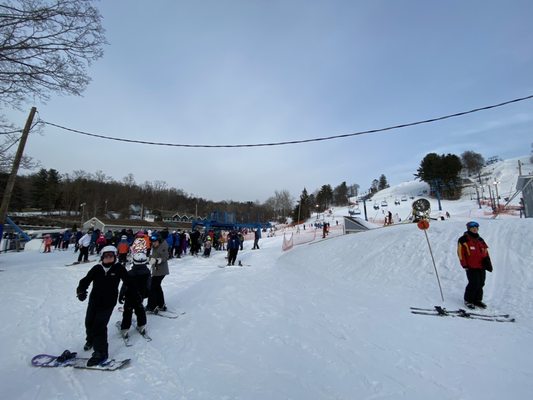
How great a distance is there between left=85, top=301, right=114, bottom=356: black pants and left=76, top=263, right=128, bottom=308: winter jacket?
0.08 m

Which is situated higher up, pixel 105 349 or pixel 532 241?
pixel 532 241

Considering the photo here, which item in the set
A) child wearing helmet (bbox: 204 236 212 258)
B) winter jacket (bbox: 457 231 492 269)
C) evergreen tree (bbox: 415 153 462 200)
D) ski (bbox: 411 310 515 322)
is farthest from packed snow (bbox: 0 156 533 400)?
evergreen tree (bbox: 415 153 462 200)

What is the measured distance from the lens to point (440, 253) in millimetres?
11508

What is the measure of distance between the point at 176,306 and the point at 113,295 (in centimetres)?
311

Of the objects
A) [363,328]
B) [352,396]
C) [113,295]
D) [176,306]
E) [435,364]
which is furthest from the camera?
[176,306]

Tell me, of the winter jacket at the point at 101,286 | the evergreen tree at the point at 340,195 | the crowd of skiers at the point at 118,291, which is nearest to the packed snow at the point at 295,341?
the crowd of skiers at the point at 118,291

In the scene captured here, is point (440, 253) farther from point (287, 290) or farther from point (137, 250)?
point (137, 250)

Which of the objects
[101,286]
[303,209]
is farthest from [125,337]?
[303,209]

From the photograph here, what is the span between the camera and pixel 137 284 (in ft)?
18.4

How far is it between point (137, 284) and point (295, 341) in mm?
3066

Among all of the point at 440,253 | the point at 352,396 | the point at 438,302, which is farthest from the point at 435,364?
the point at 440,253

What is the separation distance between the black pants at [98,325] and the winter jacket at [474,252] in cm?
767

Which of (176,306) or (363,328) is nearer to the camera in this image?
(363,328)

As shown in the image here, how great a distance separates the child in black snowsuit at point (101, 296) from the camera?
4336 mm
